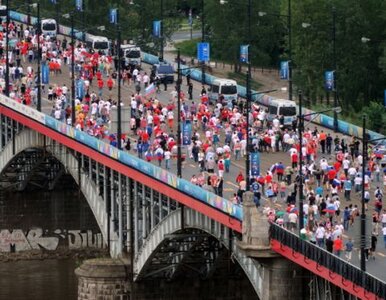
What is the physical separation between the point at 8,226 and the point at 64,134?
2959cm

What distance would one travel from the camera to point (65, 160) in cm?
16950

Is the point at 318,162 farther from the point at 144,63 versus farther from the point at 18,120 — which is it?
the point at 144,63

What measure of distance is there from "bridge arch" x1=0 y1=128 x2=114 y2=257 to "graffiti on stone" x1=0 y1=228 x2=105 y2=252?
716cm

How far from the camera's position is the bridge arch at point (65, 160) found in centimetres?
16025

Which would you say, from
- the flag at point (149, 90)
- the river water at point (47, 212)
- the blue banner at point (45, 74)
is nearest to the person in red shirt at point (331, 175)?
the flag at point (149, 90)

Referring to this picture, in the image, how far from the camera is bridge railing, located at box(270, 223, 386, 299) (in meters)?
114

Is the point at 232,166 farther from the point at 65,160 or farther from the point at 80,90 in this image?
the point at 80,90

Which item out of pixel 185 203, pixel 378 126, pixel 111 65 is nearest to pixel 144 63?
pixel 111 65

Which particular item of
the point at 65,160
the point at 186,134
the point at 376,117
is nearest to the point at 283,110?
the point at 186,134

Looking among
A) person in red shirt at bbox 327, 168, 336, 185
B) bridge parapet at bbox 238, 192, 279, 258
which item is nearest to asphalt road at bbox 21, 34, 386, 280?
person in red shirt at bbox 327, 168, 336, 185

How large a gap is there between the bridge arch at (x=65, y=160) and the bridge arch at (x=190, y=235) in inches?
259

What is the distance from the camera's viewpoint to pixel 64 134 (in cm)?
16400

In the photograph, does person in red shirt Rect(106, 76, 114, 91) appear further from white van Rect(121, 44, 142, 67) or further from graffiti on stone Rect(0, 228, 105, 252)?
graffiti on stone Rect(0, 228, 105, 252)

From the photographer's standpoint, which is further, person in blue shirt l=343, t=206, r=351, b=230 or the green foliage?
the green foliage
